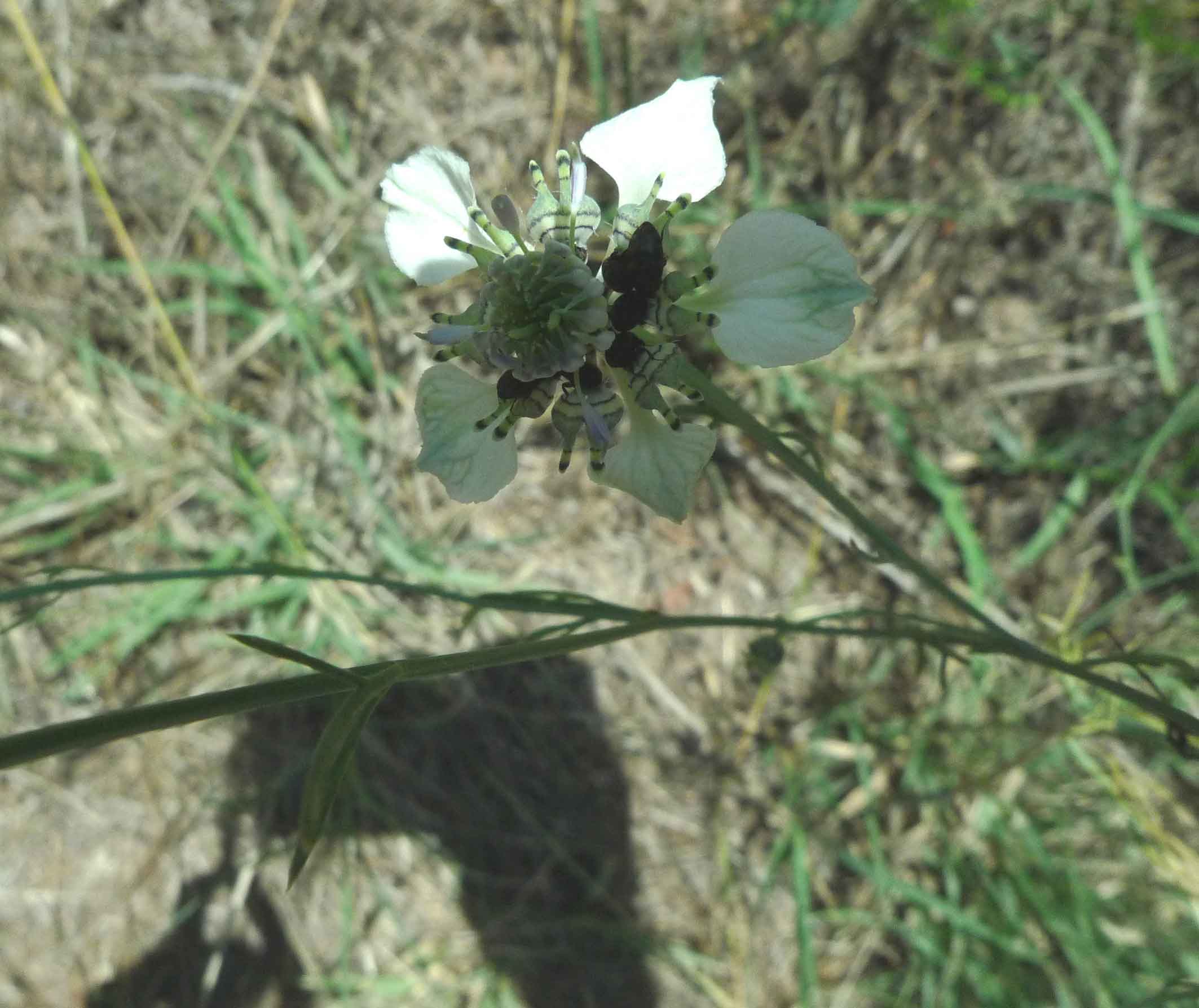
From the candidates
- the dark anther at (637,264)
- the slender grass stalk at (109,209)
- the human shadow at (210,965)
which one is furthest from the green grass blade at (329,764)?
the human shadow at (210,965)

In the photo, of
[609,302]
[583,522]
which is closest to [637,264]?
[609,302]

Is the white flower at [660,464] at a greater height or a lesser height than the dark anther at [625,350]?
lesser

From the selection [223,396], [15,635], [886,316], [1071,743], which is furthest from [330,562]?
[1071,743]

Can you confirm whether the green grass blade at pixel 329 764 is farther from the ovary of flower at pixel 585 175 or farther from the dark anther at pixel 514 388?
the ovary of flower at pixel 585 175

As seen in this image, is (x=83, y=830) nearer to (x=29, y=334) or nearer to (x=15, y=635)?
(x=15, y=635)

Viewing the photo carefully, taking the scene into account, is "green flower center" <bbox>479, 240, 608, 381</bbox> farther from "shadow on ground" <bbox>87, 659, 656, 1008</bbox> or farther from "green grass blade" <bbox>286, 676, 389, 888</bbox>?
"shadow on ground" <bbox>87, 659, 656, 1008</bbox>

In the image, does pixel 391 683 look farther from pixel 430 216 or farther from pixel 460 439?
pixel 430 216

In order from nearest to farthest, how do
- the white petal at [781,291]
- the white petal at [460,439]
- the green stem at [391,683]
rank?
the green stem at [391,683] → the white petal at [781,291] → the white petal at [460,439]
